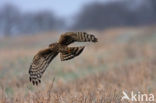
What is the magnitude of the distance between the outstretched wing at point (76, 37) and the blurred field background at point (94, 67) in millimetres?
834

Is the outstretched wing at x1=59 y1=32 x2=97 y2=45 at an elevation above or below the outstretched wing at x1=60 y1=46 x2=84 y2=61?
above

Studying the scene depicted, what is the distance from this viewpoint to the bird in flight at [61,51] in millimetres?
4334

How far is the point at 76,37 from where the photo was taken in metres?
4.43

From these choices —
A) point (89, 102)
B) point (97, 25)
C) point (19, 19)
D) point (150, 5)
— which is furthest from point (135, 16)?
point (89, 102)

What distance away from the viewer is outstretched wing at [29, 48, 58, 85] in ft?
15.9

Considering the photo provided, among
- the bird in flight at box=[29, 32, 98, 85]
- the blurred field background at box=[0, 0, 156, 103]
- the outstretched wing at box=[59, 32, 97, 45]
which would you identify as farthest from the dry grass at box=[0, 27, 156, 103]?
the outstretched wing at box=[59, 32, 97, 45]

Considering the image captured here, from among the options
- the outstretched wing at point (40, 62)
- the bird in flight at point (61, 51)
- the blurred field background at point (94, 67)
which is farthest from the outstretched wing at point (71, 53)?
the blurred field background at point (94, 67)

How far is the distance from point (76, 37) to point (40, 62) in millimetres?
709

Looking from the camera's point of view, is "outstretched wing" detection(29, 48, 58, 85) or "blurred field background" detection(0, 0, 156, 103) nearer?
"outstretched wing" detection(29, 48, 58, 85)

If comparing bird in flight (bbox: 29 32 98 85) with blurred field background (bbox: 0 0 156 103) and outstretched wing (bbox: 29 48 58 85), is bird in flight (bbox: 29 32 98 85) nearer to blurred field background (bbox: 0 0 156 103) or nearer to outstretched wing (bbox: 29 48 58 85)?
outstretched wing (bbox: 29 48 58 85)

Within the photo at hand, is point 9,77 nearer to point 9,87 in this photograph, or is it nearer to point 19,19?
point 9,87

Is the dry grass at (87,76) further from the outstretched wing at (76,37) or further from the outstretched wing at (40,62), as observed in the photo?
the outstretched wing at (76,37)

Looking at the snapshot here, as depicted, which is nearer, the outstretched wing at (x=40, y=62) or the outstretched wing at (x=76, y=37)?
the outstretched wing at (x=76, y=37)

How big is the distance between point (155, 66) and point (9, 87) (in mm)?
3778
